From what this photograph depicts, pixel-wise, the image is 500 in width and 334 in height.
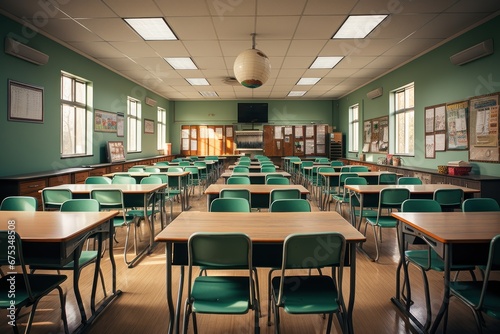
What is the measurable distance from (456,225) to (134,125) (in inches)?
349

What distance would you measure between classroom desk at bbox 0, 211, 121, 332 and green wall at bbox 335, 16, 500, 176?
17.3 ft

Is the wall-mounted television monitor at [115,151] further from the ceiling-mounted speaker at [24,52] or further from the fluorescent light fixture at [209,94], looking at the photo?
the fluorescent light fixture at [209,94]

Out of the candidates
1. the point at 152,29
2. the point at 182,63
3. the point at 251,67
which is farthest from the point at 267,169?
the point at 152,29

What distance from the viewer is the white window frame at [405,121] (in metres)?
7.32

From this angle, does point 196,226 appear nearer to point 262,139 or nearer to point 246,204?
point 246,204

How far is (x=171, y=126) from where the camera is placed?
12875mm

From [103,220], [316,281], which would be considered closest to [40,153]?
[103,220]

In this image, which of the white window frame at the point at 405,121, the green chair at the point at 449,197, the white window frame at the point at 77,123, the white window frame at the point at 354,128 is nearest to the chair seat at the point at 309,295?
the green chair at the point at 449,197

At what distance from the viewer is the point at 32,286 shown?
1.91m

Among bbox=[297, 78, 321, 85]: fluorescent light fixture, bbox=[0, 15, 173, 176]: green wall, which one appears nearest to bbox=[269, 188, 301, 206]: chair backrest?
bbox=[0, 15, 173, 176]: green wall

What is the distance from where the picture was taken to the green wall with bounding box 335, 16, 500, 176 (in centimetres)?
468

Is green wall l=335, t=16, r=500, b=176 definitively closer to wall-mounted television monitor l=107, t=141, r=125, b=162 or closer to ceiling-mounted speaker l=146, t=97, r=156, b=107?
wall-mounted television monitor l=107, t=141, r=125, b=162

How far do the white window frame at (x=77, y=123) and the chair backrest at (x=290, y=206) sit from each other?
195 inches

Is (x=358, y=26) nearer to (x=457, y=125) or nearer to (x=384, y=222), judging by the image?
(x=457, y=125)
